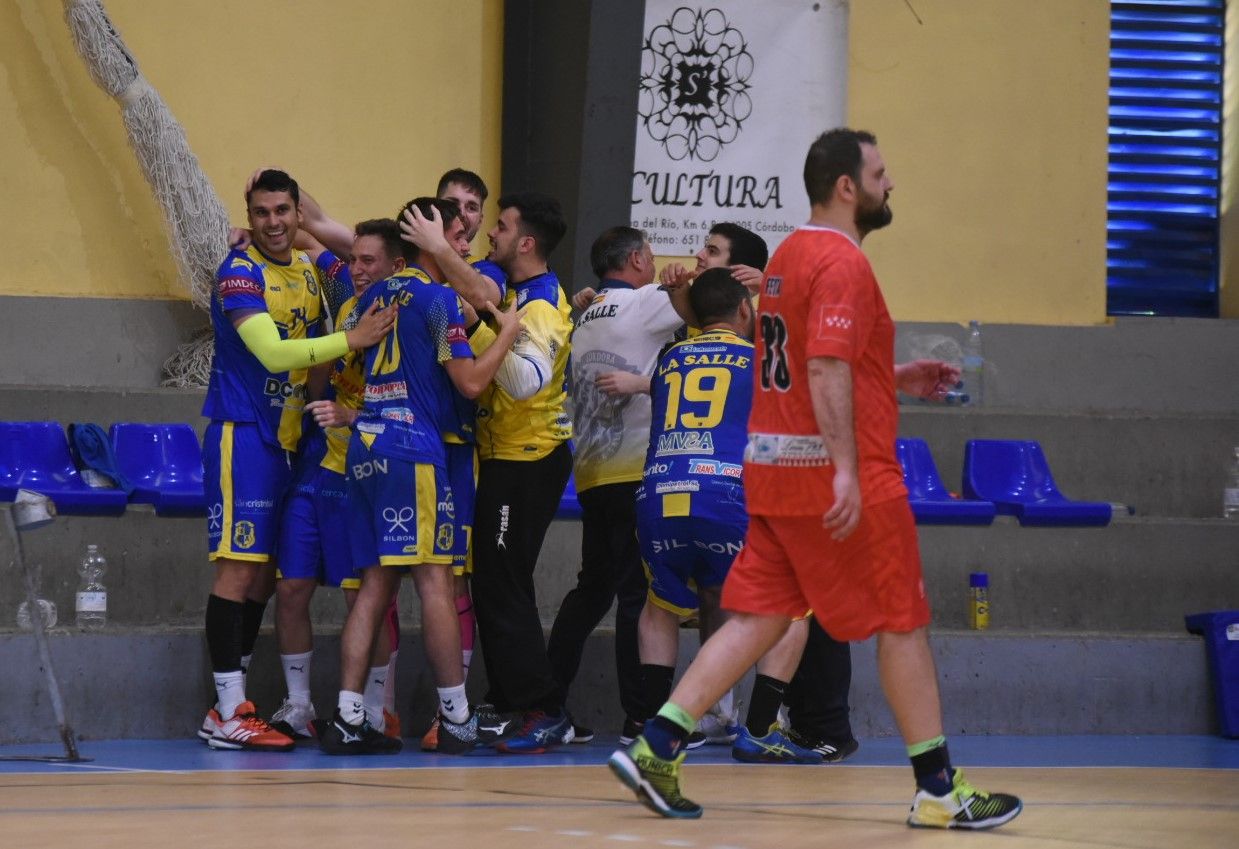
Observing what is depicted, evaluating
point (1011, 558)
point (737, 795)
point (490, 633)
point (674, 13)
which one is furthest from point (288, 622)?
point (674, 13)

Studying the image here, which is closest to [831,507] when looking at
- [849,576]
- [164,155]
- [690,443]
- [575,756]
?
[849,576]

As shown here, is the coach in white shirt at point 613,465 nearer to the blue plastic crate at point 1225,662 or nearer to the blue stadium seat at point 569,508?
the blue stadium seat at point 569,508

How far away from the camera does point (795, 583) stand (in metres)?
4.53

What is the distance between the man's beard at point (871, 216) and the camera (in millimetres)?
4578

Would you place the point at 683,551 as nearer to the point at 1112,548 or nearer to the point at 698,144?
the point at 1112,548

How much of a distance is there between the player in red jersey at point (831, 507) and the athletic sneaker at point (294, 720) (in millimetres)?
2311

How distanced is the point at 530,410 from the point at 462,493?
14.8 inches

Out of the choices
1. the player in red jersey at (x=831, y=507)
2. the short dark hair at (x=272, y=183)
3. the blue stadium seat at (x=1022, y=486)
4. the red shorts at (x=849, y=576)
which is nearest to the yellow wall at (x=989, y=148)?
the blue stadium seat at (x=1022, y=486)

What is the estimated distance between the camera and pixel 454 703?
20.0ft

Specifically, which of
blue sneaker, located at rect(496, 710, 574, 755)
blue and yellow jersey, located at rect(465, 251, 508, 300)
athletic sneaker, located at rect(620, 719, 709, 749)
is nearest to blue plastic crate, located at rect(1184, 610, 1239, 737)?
athletic sneaker, located at rect(620, 719, 709, 749)

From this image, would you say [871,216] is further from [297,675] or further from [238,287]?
Result: [297,675]

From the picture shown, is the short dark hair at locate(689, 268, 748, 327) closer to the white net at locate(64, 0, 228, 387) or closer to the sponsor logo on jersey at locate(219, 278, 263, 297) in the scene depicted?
the sponsor logo on jersey at locate(219, 278, 263, 297)

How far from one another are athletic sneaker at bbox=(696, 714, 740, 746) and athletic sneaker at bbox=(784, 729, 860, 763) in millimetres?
426

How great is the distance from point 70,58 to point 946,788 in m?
6.38
